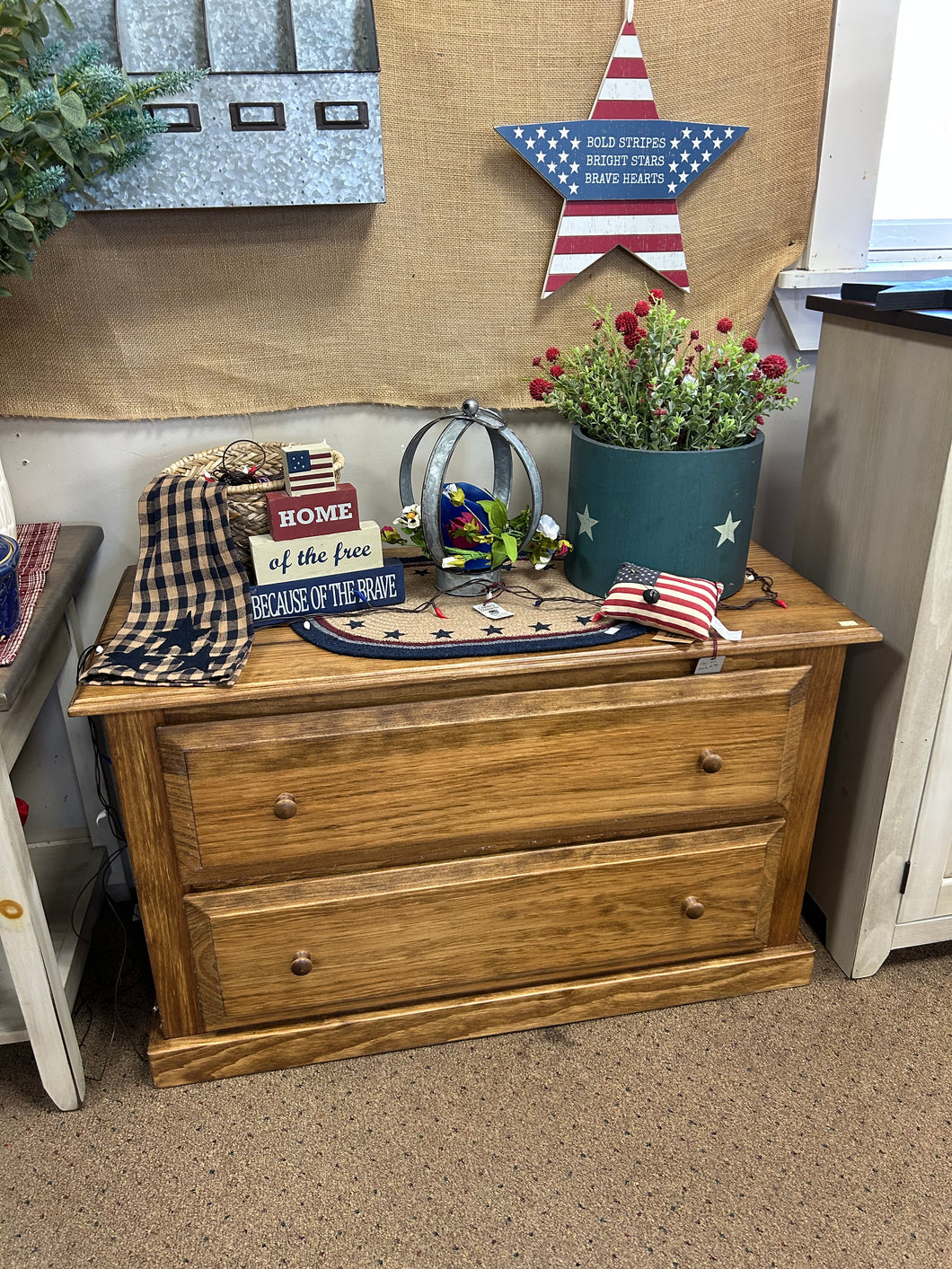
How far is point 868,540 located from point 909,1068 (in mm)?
896

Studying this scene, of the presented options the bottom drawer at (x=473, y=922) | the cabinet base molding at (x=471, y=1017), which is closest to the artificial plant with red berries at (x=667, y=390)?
the bottom drawer at (x=473, y=922)

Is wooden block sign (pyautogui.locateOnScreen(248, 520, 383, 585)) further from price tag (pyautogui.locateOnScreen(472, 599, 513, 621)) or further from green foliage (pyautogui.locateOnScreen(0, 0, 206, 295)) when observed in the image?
green foliage (pyautogui.locateOnScreen(0, 0, 206, 295))

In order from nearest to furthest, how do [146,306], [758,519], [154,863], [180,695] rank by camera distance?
[180,695], [154,863], [146,306], [758,519]

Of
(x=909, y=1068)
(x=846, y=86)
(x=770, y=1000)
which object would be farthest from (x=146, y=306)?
(x=909, y=1068)

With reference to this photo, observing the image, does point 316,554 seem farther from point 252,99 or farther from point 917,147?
point 917,147

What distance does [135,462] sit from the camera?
1.66 metres

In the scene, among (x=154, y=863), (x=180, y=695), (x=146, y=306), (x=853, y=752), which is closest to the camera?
(x=180, y=695)

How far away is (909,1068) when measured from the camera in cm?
157

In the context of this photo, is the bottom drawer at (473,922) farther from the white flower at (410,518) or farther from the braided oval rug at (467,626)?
the white flower at (410,518)

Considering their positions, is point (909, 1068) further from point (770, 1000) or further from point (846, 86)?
point (846, 86)

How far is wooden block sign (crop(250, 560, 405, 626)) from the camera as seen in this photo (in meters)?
1.44

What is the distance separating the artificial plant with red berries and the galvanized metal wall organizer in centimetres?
46

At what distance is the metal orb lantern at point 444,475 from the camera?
57.2 inches

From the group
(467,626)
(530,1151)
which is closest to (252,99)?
(467,626)
